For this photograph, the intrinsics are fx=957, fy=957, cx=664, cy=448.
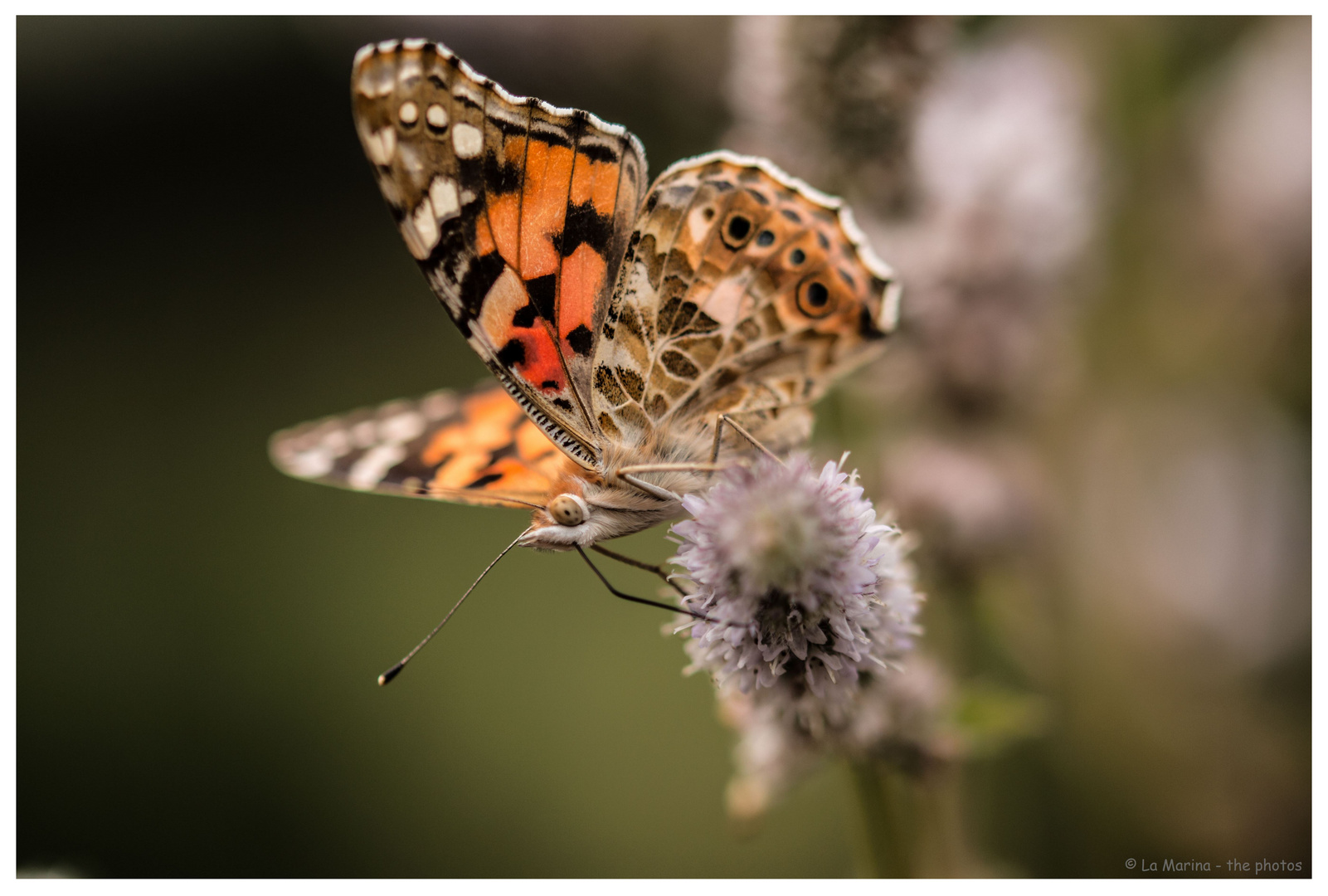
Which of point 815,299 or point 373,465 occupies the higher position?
point 815,299

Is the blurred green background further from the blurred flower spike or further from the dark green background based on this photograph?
the blurred flower spike

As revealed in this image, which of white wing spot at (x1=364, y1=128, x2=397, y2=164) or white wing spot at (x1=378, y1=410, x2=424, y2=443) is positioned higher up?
white wing spot at (x1=364, y1=128, x2=397, y2=164)

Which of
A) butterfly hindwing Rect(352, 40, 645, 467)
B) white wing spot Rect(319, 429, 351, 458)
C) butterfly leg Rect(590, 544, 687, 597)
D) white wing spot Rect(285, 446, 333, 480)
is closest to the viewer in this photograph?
butterfly leg Rect(590, 544, 687, 597)

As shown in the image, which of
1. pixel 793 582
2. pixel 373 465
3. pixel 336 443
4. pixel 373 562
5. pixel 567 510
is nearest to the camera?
pixel 793 582

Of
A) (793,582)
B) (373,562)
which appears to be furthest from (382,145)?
(373,562)

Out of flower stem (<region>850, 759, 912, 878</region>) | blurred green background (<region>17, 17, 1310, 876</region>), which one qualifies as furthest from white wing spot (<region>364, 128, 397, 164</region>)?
flower stem (<region>850, 759, 912, 878</region>)

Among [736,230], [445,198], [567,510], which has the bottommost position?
[567,510]

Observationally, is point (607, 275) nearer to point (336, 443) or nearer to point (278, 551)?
point (336, 443)
